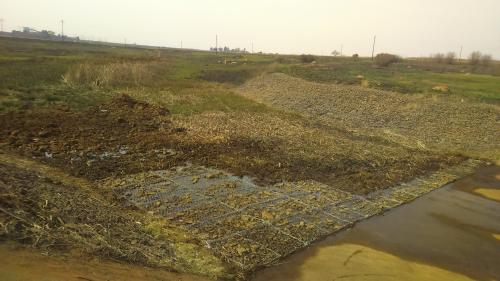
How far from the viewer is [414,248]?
923 cm

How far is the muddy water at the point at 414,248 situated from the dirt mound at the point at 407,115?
790cm

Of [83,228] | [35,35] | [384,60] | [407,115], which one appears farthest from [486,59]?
[35,35]

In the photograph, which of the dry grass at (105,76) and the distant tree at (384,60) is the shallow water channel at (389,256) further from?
the distant tree at (384,60)

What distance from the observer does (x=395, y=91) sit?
29.5m

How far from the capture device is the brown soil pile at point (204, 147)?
12805 millimetres

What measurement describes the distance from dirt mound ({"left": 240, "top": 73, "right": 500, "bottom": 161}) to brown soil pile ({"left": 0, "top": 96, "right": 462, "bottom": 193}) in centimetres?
238

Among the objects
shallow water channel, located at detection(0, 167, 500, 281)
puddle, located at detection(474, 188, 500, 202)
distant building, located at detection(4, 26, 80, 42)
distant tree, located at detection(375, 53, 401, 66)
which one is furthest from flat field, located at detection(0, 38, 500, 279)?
distant building, located at detection(4, 26, 80, 42)

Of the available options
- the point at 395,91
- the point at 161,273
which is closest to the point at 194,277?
the point at 161,273

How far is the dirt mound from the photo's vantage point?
2008 centimetres

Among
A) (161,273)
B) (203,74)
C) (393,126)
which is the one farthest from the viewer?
(203,74)

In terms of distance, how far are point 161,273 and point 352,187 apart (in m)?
7.46

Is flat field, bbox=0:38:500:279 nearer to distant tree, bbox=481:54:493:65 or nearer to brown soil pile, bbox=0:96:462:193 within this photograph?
brown soil pile, bbox=0:96:462:193

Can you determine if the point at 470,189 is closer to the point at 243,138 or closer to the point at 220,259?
the point at 243,138

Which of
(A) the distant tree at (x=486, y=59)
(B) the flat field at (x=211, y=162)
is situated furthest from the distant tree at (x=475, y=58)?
(B) the flat field at (x=211, y=162)
